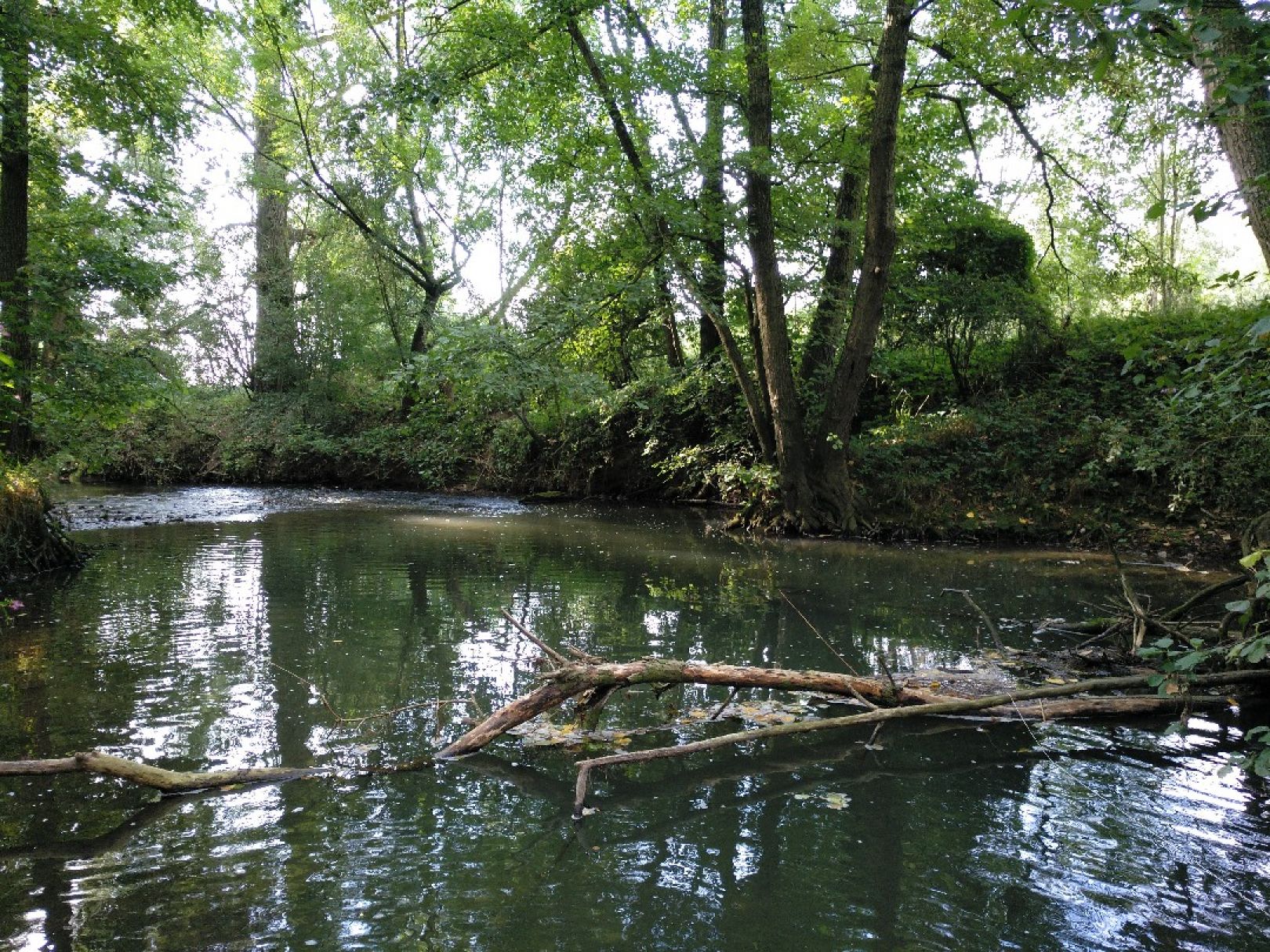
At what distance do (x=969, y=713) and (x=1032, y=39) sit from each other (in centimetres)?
895

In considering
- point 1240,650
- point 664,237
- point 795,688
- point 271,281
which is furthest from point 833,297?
point 271,281

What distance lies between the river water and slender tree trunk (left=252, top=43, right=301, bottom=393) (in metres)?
17.0

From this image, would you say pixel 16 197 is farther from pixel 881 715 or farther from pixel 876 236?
pixel 881 715

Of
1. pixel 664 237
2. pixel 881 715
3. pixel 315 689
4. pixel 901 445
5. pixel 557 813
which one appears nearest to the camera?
pixel 557 813

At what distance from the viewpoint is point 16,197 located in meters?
9.70

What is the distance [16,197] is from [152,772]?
954cm

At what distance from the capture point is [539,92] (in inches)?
498

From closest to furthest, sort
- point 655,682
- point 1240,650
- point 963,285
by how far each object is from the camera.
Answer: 1. point 1240,650
2. point 655,682
3. point 963,285

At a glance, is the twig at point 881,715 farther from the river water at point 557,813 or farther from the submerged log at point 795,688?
the river water at point 557,813

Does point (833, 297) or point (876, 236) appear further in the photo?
point (833, 297)

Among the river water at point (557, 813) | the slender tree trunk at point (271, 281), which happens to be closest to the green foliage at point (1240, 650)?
the river water at point (557, 813)

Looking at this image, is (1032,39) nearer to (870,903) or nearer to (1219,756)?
(1219,756)

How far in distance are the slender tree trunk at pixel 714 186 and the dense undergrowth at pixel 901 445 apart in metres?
2.68

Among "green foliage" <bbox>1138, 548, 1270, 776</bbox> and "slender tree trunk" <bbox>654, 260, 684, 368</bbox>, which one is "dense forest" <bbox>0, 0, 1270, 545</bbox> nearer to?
"slender tree trunk" <bbox>654, 260, 684, 368</bbox>
